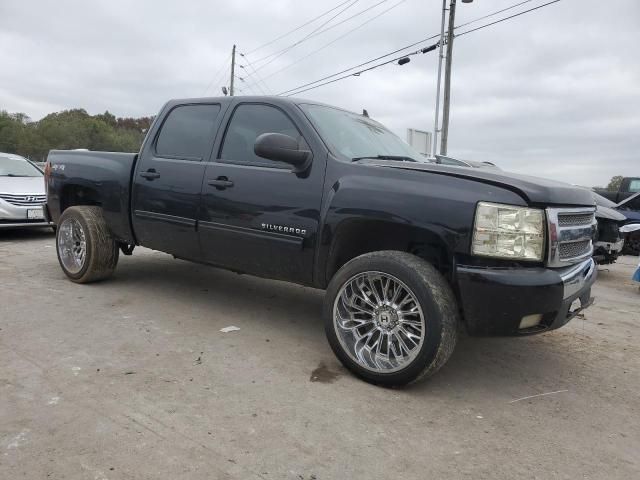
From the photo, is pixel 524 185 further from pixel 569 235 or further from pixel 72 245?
pixel 72 245

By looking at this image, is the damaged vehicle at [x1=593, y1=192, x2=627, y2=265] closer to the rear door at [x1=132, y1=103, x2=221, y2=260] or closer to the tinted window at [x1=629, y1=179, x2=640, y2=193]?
the rear door at [x1=132, y1=103, x2=221, y2=260]

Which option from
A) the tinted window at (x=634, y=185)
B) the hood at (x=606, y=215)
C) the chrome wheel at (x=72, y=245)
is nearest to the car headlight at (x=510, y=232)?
the chrome wheel at (x=72, y=245)

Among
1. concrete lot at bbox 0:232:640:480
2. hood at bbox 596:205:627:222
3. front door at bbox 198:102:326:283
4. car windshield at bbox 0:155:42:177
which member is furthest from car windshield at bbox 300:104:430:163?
car windshield at bbox 0:155:42:177

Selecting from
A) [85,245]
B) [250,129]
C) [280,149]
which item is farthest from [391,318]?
[85,245]

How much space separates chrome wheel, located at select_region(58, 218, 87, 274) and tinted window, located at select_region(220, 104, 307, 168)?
2.01 metres

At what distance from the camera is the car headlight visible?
2.89m

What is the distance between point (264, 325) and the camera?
14.1ft

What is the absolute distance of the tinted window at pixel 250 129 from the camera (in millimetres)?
3977

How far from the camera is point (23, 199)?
8484mm

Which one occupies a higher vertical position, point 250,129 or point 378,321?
point 250,129

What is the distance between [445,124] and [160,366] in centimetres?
1644

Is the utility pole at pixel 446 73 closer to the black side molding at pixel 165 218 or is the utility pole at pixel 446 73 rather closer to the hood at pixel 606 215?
the hood at pixel 606 215

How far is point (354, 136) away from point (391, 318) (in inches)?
62.0

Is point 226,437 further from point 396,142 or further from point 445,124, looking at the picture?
point 445,124
